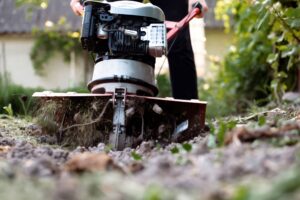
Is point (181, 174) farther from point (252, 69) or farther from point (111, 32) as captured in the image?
point (252, 69)

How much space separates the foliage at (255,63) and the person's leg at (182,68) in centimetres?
77

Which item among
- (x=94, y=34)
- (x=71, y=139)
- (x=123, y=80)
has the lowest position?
(x=71, y=139)

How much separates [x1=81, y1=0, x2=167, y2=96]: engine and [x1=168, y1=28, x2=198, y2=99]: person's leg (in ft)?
2.38

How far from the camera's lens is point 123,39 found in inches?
109

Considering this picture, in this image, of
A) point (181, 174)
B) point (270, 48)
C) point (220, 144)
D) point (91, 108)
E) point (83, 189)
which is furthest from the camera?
point (270, 48)

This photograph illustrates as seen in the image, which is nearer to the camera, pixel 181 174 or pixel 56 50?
pixel 181 174

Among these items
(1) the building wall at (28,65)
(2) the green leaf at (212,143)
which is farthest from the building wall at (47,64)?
(2) the green leaf at (212,143)

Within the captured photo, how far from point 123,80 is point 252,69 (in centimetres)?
327

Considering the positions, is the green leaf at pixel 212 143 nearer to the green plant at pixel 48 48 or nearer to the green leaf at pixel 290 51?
the green leaf at pixel 290 51

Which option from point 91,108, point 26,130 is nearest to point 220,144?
point 91,108

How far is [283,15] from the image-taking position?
156 inches

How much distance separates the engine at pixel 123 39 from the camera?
2.75m

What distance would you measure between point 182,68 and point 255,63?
229cm

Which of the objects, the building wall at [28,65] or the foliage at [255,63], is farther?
the building wall at [28,65]
